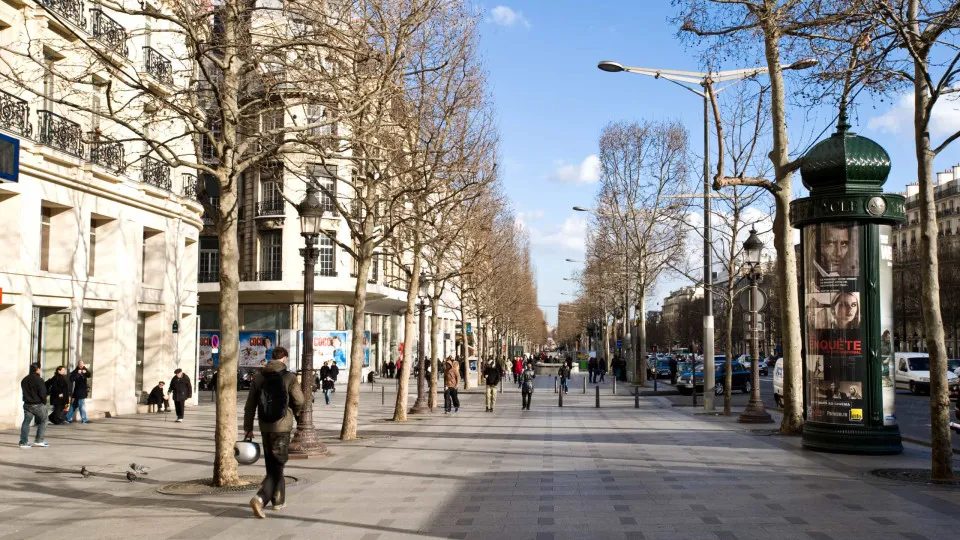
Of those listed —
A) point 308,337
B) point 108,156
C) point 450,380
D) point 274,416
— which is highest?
point 108,156

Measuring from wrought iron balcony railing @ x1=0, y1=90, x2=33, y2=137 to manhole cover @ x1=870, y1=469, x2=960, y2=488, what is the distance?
707 inches

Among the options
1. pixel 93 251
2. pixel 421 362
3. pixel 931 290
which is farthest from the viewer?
pixel 421 362

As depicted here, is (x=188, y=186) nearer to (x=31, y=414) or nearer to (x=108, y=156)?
(x=108, y=156)

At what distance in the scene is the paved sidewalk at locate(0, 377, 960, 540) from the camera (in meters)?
8.85

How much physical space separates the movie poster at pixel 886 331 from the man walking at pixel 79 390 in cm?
1834

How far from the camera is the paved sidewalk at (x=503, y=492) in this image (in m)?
8.85

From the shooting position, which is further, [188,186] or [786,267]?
[188,186]

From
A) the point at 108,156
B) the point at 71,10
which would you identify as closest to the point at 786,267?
the point at 108,156

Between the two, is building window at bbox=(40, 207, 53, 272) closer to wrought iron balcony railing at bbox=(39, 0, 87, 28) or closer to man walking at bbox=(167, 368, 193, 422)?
man walking at bbox=(167, 368, 193, 422)

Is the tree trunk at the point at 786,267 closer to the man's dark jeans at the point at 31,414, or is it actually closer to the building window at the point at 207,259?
the man's dark jeans at the point at 31,414

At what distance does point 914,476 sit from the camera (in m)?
11.9

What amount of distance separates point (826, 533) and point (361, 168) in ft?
48.6

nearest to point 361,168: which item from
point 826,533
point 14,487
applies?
point 14,487

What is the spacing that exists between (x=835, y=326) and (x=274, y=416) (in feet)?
30.8
